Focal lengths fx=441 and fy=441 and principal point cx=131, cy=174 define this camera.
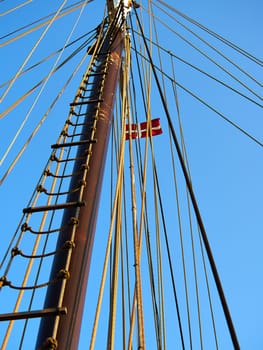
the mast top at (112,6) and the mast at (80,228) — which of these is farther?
the mast top at (112,6)

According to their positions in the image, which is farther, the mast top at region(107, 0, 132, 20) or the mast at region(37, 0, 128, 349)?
the mast top at region(107, 0, 132, 20)

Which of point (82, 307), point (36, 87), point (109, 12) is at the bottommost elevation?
point (82, 307)

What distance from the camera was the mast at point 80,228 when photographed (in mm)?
2355

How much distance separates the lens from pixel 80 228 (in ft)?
10.1

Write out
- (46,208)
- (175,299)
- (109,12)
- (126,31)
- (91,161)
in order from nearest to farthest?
1. (46,208)
2. (91,161)
3. (175,299)
4. (126,31)
5. (109,12)

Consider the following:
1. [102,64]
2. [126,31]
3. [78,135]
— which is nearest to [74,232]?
[78,135]

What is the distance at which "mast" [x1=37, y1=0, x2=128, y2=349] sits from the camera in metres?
2.36

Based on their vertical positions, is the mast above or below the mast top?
below

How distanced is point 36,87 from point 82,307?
3756 mm

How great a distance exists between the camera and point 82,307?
2.62 metres

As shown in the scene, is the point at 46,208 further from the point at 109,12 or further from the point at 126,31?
the point at 109,12

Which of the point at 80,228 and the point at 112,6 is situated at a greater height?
the point at 112,6

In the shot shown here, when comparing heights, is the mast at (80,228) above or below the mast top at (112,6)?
below

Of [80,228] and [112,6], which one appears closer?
[80,228]
